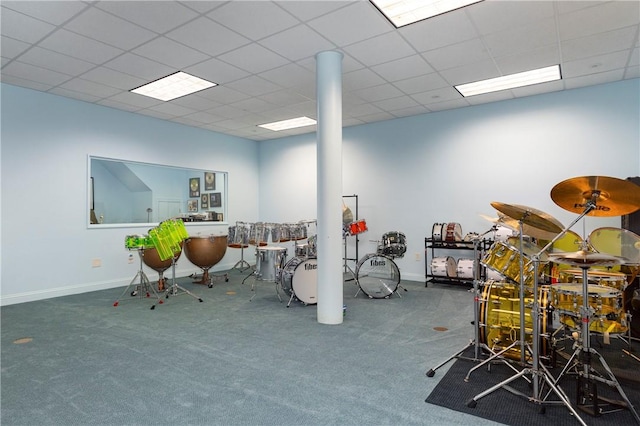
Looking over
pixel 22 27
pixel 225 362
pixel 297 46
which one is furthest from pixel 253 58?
pixel 225 362

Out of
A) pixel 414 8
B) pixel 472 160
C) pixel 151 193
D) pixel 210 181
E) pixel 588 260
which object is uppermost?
pixel 414 8

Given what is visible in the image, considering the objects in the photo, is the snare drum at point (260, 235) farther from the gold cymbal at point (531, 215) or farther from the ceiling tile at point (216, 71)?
the gold cymbal at point (531, 215)

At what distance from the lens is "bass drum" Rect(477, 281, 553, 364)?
2.85m

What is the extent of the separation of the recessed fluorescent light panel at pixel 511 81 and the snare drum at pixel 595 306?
320 centimetres

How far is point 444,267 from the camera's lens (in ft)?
19.4

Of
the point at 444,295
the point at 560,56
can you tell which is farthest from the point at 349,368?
the point at 560,56

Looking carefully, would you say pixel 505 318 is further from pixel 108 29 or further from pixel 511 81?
pixel 108 29

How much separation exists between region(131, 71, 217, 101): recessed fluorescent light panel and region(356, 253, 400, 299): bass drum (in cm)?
332

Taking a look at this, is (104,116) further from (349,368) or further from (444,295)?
(444,295)

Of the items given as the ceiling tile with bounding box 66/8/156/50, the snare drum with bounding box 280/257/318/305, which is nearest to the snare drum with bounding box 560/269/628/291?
the snare drum with bounding box 280/257/318/305

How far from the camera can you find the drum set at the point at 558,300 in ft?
7.32

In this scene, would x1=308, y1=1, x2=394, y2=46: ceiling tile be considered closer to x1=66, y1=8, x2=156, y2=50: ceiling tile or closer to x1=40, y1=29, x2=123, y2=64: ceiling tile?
x1=66, y1=8, x2=156, y2=50: ceiling tile

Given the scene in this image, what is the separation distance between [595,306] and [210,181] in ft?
23.1

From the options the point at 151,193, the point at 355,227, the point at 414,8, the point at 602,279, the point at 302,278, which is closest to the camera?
the point at 602,279
